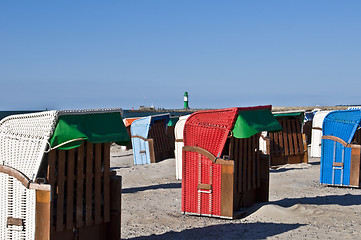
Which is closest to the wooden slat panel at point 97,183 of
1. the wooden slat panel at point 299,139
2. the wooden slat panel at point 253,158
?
the wooden slat panel at point 253,158

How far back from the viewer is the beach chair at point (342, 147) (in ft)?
42.4

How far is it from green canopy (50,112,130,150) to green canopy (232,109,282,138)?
9.53 feet

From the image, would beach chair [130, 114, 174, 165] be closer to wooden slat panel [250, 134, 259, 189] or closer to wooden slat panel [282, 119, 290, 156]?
wooden slat panel [282, 119, 290, 156]

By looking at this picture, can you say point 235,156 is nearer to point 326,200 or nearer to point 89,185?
point 326,200

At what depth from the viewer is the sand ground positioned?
8164 mm

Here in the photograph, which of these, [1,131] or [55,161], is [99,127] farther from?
[1,131]

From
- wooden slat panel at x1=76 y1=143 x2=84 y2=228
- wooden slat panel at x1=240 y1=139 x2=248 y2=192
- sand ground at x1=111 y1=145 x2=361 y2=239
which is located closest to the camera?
wooden slat panel at x1=76 y1=143 x2=84 y2=228

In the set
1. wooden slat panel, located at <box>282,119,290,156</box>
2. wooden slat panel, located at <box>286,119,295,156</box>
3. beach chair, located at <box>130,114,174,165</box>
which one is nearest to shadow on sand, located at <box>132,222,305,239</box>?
wooden slat panel, located at <box>282,119,290,156</box>

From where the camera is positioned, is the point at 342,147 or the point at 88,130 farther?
the point at 342,147

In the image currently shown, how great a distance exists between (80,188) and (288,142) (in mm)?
12975

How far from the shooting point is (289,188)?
13.5m

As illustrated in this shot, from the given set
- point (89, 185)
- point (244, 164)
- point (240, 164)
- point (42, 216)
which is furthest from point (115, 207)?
point (244, 164)

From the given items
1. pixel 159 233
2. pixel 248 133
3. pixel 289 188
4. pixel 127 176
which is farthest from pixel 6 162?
pixel 127 176

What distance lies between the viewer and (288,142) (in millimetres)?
18094
